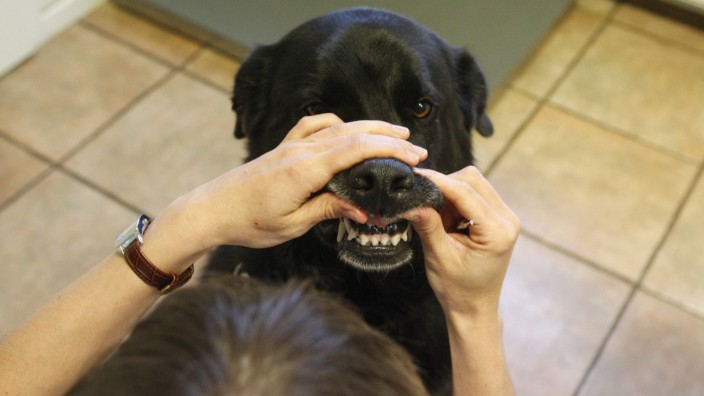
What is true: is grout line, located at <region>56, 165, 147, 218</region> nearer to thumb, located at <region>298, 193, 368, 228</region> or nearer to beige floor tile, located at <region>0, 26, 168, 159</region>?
beige floor tile, located at <region>0, 26, 168, 159</region>

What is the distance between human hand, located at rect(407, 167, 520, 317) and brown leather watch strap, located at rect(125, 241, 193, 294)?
345mm

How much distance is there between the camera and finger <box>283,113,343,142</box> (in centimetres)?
91

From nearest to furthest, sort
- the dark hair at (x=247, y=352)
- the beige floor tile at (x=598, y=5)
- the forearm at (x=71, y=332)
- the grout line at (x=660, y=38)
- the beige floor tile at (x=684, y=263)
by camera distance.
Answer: the dark hair at (x=247, y=352) → the forearm at (x=71, y=332) → the beige floor tile at (x=684, y=263) → the grout line at (x=660, y=38) → the beige floor tile at (x=598, y=5)

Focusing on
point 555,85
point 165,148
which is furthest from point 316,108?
point 555,85

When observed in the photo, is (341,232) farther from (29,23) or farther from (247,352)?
(29,23)

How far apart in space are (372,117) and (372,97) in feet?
0.11

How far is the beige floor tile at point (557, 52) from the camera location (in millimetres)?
2337

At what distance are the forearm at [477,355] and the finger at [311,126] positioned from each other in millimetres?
321

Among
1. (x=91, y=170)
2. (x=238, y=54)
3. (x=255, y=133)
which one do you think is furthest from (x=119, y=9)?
(x=255, y=133)

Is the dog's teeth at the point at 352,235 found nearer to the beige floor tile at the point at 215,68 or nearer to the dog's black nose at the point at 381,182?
the dog's black nose at the point at 381,182

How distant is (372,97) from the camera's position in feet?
3.67

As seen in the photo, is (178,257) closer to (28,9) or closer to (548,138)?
(548,138)

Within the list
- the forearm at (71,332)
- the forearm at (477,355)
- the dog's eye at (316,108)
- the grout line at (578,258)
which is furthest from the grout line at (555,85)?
the forearm at (71,332)

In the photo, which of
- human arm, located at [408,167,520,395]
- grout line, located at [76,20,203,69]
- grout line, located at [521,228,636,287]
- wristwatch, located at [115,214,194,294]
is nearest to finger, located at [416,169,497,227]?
human arm, located at [408,167,520,395]
